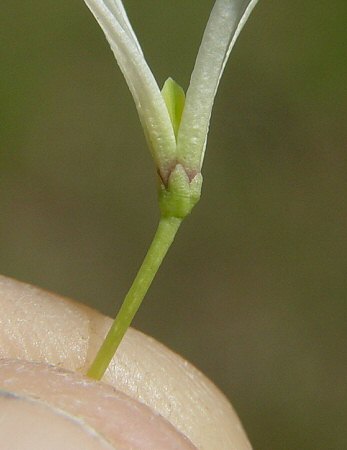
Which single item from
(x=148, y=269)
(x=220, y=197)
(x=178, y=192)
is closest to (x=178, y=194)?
(x=178, y=192)

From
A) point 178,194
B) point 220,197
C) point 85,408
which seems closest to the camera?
point 85,408

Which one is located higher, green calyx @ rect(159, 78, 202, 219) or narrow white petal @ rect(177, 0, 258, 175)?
narrow white petal @ rect(177, 0, 258, 175)

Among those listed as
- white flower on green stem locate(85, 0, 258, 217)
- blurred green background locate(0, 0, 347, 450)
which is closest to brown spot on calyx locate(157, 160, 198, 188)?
white flower on green stem locate(85, 0, 258, 217)

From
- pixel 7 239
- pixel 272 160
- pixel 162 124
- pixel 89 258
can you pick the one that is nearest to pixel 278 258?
pixel 272 160

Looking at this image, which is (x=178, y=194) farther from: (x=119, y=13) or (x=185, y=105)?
(x=119, y=13)

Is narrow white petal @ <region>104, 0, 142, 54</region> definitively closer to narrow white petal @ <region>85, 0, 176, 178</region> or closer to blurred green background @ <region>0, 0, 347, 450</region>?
narrow white petal @ <region>85, 0, 176, 178</region>

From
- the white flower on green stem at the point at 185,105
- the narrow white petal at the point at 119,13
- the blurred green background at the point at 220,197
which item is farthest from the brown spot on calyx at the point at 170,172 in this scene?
the blurred green background at the point at 220,197

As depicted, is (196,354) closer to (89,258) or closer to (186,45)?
(89,258)
